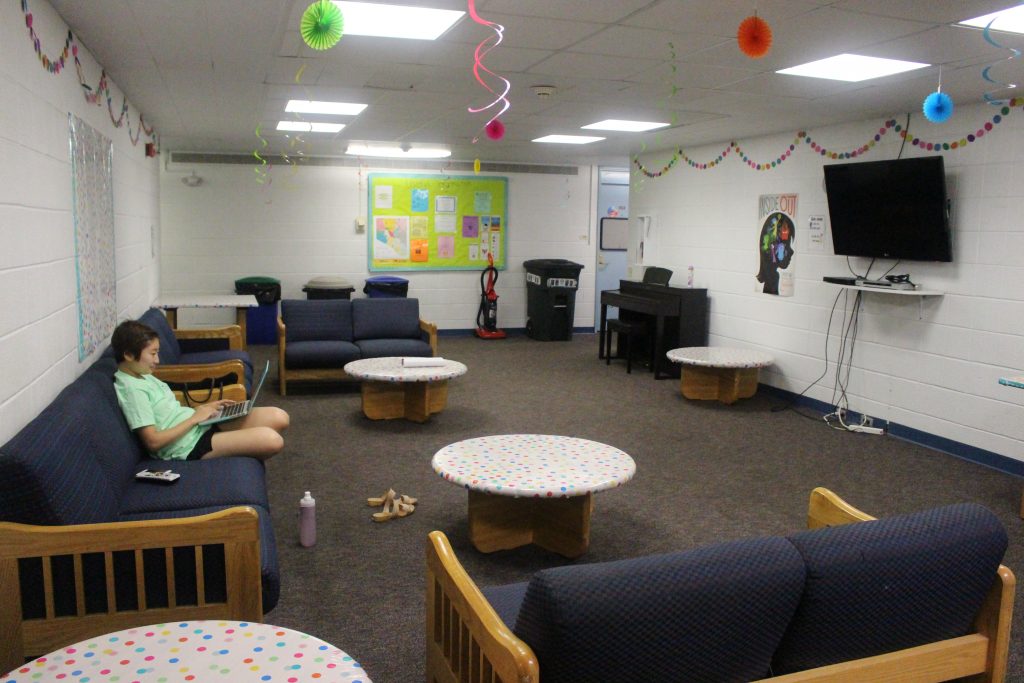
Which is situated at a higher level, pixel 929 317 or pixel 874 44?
pixel 874 44

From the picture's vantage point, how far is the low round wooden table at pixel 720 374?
21.7 ft

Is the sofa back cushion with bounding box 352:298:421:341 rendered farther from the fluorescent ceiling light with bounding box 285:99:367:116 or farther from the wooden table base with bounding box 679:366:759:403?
the wooden table base with bounding box 679:366:759:403

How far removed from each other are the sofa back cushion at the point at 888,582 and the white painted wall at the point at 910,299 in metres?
3.76

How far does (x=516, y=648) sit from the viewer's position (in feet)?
5.02

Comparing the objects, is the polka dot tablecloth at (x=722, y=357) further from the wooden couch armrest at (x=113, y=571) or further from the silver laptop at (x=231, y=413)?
the wooden couch armrest at (x=113, y=571)

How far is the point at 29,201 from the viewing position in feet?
9.52

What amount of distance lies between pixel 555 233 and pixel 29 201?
27.2 ft

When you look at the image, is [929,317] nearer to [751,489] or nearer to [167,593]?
[751,489]

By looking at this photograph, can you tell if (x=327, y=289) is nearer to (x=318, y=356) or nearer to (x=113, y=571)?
(x=318, y=356)

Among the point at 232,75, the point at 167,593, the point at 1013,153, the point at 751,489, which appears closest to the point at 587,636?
the point at 167,593

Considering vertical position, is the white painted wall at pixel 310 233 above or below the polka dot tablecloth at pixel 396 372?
above

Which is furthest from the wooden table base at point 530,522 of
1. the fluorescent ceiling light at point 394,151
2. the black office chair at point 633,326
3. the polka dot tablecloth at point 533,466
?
the fluorescent ceiling light at point 394,151

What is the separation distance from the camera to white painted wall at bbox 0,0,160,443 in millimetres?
2615

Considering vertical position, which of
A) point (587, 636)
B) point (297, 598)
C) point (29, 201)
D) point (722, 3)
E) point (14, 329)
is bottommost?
point (297, 598)
